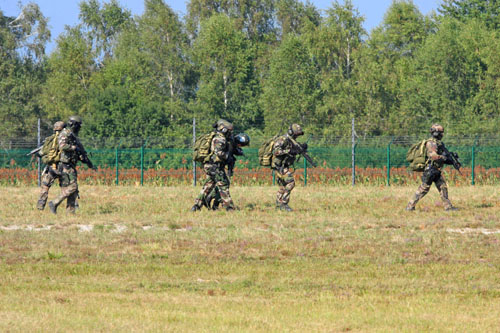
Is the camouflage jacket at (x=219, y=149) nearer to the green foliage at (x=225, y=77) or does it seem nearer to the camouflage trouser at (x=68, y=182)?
the camouflage trouser at (x=68, y=182)

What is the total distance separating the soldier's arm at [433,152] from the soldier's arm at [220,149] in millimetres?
3984

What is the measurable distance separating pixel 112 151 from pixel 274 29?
32235 mm

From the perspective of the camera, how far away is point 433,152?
17047mm

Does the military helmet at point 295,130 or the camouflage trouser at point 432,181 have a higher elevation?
the military helmet at point 295,130

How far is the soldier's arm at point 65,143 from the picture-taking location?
16062mm

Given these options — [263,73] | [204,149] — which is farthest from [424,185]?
[263,73]

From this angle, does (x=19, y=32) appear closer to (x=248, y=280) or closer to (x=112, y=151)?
(x=112, y=151)

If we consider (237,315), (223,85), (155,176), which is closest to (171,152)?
(155,176)

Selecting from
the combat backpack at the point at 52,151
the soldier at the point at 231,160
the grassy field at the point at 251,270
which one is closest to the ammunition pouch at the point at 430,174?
the grassy field at the point at 251,270

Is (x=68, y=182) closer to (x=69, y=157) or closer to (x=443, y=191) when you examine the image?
(x=69, y=157)

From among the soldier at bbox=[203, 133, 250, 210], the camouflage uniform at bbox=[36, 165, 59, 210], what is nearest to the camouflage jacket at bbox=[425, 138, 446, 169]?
the soldier at bbox=[203, 133, 250, 210]

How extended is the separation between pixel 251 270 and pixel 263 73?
4401cm

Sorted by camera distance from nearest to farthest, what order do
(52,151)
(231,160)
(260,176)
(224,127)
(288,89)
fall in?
(52,151), (224,127), (231,160), (260,176), (288,89)

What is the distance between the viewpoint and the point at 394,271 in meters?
9.98
